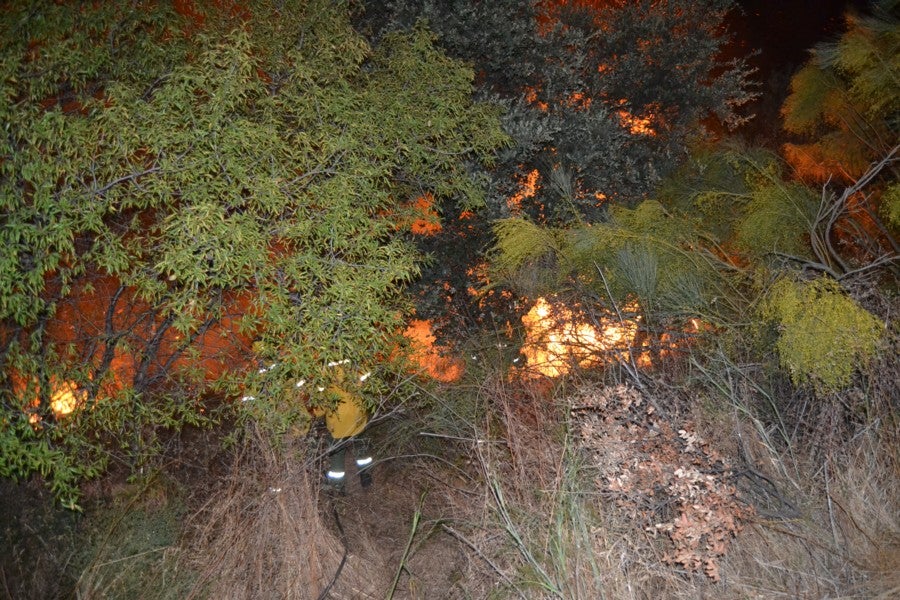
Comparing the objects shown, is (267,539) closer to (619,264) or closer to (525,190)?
(619,264)

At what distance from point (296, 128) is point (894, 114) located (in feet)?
22.8

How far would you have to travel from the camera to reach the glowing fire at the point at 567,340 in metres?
5.88

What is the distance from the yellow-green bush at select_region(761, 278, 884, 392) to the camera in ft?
15.2

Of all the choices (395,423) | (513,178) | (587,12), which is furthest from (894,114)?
(395,423)

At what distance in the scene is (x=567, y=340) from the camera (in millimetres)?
6301

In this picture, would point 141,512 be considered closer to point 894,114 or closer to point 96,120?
point 96,120

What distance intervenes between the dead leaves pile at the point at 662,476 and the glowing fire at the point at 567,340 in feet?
4.51

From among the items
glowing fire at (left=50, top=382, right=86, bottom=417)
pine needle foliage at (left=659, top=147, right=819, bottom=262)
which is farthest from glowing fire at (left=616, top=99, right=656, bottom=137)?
glowing fire at (left=50, top=382, right=86, bottom=417)

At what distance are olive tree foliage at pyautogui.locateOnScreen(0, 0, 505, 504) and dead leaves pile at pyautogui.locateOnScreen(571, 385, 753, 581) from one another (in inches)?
70.7

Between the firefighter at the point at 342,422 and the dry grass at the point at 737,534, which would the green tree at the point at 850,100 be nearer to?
the dry grass at the point at 737,534

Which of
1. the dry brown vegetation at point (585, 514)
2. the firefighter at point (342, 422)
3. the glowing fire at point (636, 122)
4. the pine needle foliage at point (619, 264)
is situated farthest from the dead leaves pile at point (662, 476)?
the glowing fire at point (636, 122)

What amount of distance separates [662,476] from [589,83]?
6.14 meters

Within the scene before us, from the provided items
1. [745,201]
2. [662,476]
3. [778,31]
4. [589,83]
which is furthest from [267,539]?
[778,31]

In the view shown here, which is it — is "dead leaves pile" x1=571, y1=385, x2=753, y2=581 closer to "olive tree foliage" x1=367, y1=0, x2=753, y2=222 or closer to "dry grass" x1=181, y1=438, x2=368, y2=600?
"dry grass" x1=181, y1=438, x2=368, y2=600
